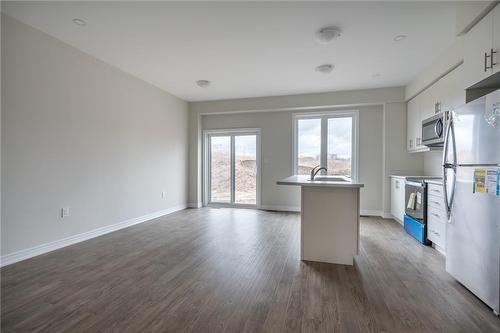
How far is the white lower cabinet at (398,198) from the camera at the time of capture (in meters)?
4.14

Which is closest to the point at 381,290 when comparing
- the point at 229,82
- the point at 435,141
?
the point at 435,141

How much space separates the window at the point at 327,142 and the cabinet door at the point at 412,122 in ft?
3.22

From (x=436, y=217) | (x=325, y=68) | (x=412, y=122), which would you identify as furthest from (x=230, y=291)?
(x=412, y=122)

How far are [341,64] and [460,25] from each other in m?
1.55

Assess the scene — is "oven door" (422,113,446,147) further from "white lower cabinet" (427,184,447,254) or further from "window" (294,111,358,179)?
"window" (294,111,358,179)

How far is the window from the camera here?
17.3 ft

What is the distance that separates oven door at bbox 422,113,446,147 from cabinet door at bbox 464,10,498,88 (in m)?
0.68

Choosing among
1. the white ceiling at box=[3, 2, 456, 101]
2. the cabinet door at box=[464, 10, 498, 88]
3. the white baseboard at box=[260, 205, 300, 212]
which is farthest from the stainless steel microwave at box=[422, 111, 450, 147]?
the white baseboard at box=[260, 205, 300, 212]

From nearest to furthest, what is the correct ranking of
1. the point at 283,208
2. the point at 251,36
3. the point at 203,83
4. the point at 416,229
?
the point at 251,36 < the point at 416,229 < the point at 203,83 < the point at 283,208

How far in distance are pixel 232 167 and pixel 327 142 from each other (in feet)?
8.03

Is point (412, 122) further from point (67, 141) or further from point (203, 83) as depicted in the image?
point (67, 141)

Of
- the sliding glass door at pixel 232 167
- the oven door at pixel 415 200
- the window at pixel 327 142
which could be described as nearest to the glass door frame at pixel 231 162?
the sliding glass door at pixel 232 167

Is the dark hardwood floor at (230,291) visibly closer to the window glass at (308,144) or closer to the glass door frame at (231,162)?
the window glass at (308,144)

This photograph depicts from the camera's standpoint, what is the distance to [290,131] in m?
5.58
